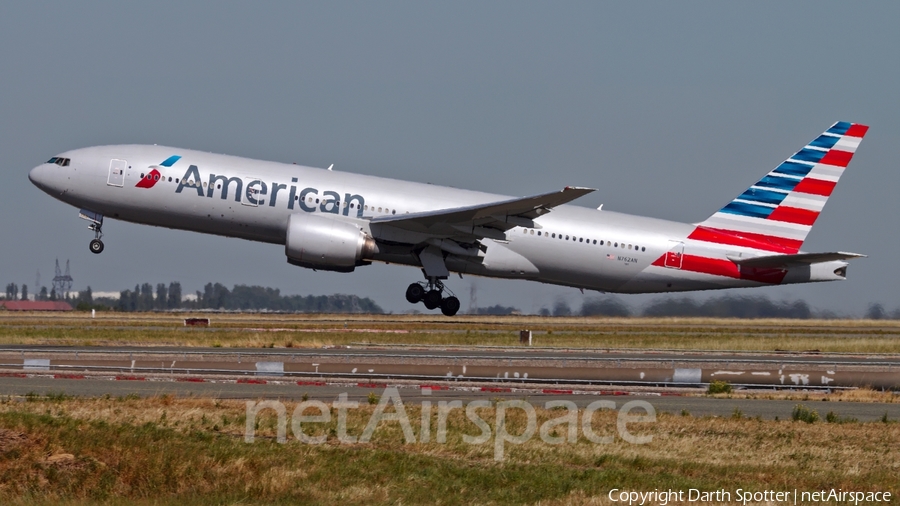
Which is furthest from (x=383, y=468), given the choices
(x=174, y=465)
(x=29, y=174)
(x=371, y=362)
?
(x=29, y=174)

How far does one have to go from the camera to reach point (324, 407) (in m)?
14.2

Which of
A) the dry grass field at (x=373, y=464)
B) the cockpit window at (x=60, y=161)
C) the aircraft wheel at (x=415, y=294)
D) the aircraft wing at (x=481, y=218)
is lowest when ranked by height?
the dry grass field at (x=373, y=464)

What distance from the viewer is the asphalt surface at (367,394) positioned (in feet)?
54.1

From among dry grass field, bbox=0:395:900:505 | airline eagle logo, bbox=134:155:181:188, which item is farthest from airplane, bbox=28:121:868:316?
dry grass field, bbox=0:395:900:505

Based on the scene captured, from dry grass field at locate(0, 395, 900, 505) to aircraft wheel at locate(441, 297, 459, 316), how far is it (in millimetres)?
21829

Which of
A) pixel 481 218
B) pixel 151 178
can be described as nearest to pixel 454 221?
pixel 481 218

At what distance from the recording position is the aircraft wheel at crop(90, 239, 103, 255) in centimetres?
3456

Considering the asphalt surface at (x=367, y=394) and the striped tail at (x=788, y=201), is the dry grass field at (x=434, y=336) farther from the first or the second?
the asphalt surface at (x=367, y=394)

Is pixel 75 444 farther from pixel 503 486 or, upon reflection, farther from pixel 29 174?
pixel 29 174

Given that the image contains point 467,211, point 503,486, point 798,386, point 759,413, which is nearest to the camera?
point 503,486

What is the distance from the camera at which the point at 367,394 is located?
56.6 feet

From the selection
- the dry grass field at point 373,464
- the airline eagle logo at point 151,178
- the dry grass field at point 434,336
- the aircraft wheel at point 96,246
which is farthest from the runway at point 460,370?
the aircraft wheel at point 96,246

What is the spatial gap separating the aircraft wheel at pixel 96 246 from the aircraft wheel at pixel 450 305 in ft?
37.8

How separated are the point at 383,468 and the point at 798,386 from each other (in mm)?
11935
